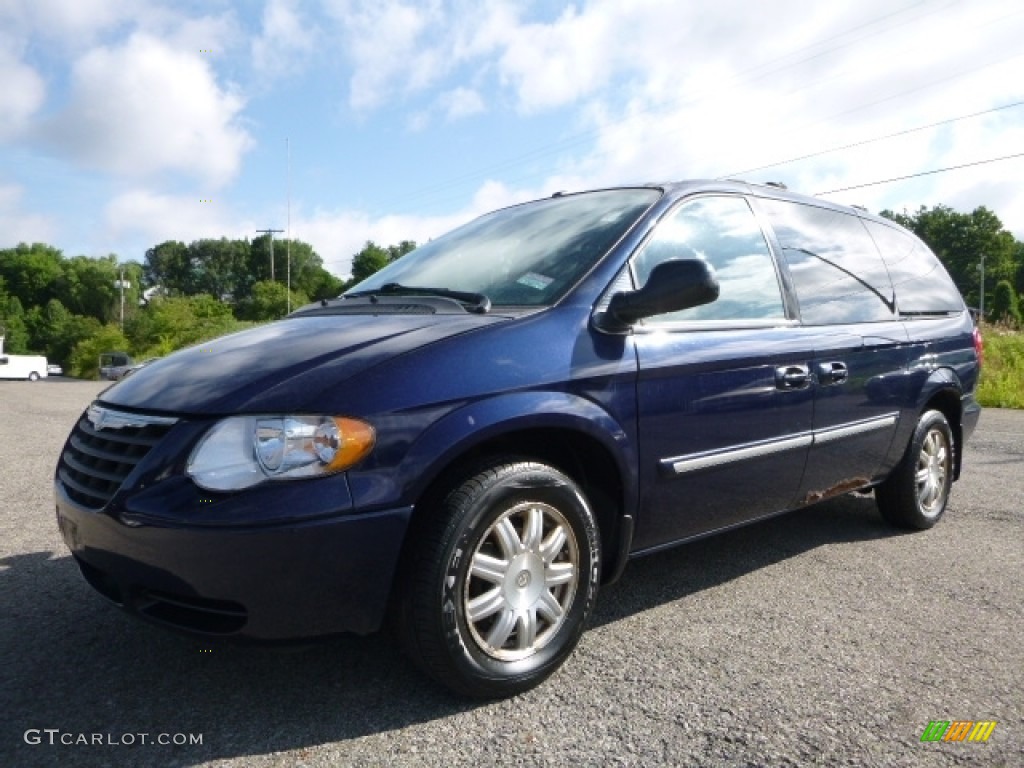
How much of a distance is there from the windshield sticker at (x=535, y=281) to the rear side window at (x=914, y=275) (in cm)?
226

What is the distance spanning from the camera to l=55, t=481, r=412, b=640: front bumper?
186cm

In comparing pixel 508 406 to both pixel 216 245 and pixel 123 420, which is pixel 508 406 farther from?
pixel 216 245

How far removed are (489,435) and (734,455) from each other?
1.14 meters

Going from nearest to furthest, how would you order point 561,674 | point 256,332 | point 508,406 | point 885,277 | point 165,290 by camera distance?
point 508,406 < point 561,674 < point 256,332 < point 885,277 < point 165,290

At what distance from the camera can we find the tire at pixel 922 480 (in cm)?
395

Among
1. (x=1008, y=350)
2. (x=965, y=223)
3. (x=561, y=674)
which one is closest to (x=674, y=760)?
(x=561, y=674)

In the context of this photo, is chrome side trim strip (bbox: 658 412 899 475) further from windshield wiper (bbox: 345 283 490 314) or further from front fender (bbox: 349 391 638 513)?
windshield wiper (bbox: 345 283 490 314)

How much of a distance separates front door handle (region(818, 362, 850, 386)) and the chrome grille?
2527 millimetres

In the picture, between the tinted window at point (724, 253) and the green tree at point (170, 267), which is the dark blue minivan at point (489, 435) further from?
the green tree at point (170, 267)

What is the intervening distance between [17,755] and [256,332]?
4.75 ft

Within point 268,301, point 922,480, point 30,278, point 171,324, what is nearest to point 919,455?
point 922,480

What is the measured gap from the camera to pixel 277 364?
2160 mm

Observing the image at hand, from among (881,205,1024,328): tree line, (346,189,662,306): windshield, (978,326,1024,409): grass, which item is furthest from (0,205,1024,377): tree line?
(346,189,662,306): windshield

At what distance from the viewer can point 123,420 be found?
→ 2.17 metres
